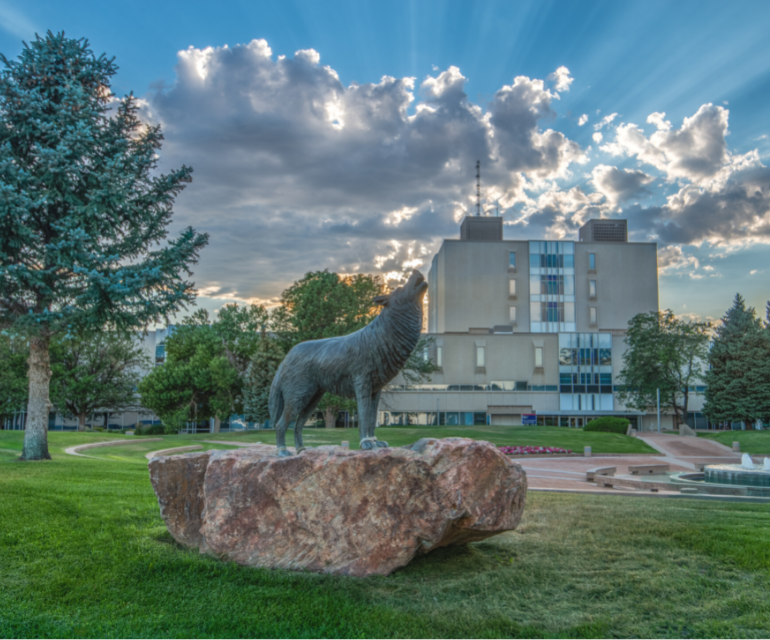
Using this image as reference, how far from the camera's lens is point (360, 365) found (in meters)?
6.75

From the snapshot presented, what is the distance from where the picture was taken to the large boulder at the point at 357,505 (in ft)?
20.0

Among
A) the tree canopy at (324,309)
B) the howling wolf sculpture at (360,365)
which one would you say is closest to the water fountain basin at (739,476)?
the howling wolf sculpture at (360,365)

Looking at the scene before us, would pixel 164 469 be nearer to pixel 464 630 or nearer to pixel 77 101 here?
pixel 464 630

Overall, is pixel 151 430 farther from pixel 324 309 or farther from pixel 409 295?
pixel 409 295

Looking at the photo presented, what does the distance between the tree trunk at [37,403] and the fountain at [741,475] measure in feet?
65.6

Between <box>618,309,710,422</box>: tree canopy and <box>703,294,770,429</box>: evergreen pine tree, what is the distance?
144cm

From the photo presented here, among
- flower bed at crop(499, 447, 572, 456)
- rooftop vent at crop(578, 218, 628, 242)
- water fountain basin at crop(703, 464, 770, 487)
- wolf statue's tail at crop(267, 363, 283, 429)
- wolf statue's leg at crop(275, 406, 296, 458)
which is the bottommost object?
flower bed at crop(499, 447, 572, 456)

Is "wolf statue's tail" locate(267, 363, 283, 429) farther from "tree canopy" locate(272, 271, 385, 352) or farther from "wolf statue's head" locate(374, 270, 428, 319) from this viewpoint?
"tree canopy" locate(272, 271, 385, 352)

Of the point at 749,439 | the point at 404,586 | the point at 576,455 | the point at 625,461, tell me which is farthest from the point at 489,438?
the point at 404,586

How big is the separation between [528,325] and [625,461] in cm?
3612

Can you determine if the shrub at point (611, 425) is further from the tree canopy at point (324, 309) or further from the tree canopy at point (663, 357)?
the tree canopy at point (324, 309)

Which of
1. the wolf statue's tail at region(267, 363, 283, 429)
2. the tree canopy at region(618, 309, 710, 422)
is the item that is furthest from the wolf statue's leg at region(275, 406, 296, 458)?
the tree canopy at region(618, 309, 710, 422)

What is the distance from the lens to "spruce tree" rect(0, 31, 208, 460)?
1545 centimetres

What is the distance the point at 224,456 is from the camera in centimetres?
677
